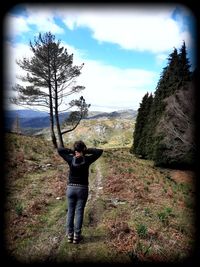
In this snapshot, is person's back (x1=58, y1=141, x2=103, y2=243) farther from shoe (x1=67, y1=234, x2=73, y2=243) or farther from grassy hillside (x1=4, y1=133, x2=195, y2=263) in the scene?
grassy hillside (x1=4, y1=133, x2=195, y2=263)

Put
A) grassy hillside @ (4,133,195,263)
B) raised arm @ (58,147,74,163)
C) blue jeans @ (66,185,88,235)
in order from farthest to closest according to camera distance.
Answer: raised arm @ (58,147,74,163), blue jeans @ (66,185,88,235), grassy hillside @ (4,133,195,263)

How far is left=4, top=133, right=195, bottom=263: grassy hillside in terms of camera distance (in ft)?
30.6

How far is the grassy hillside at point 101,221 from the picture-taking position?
934 cm

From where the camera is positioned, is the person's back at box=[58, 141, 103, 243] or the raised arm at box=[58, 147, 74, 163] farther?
the raised arm at box=[58, 147, 74, 163]

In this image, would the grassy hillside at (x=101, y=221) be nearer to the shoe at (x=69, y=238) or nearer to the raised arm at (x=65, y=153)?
the shoe at (x=69, y=238)

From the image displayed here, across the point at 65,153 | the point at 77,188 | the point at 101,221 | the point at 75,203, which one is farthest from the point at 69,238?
the point at 101,221

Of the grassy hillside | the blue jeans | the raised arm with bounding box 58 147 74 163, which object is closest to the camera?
the grassy hillside

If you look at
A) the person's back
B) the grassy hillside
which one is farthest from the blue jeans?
the grassy hillside

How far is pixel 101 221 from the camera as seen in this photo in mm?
12094

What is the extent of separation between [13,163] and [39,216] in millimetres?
9797

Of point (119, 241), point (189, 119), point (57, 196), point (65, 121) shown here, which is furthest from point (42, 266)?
point (65, 121)

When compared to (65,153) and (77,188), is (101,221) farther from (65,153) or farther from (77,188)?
(65,153)

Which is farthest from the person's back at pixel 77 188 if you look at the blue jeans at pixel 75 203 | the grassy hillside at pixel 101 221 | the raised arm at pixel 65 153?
the grassy hillside at pixel 101 221

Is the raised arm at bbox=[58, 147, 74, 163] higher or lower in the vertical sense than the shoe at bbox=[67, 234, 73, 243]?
higher
